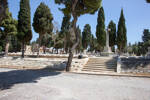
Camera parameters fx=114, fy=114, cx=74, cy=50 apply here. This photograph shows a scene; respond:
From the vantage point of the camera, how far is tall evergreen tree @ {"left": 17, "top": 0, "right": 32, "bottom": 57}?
1811cm

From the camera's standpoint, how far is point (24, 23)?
59.8ft

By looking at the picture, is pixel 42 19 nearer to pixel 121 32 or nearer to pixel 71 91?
pixel 71 91

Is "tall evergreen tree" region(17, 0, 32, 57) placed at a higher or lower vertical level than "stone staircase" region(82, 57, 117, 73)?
higher

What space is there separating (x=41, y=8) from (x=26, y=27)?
3.95 meters

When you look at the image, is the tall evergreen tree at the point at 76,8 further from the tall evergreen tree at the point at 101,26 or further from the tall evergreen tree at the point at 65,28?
the tall evergreen tree at the point at 65,28

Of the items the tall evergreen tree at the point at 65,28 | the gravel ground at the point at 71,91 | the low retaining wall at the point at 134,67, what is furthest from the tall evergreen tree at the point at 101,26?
the gravel ground at the point at 71,91

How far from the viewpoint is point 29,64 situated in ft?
48.2

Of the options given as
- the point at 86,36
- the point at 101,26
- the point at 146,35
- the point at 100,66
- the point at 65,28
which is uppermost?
the point at 65,28

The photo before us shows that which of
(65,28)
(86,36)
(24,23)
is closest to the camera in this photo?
(24,23)

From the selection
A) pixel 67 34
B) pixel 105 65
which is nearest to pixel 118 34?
pixel 67 34

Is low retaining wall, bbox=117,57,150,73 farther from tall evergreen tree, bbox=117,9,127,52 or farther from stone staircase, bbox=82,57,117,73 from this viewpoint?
tall evergreen tree, bbox=117,9,127,52

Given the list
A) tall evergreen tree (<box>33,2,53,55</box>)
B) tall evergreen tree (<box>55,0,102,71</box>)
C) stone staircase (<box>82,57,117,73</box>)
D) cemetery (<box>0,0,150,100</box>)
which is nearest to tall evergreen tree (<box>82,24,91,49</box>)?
cemetery (<box>0,0,150,100</box>)

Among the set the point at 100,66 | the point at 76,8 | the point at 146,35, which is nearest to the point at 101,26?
the point at 76,8


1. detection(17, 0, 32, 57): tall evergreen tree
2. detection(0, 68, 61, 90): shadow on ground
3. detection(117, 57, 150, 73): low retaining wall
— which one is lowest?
detection(0, 68, 61, 90): shadow on ground
